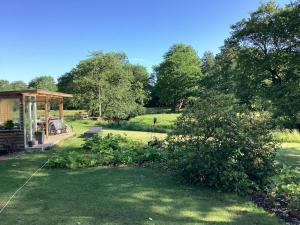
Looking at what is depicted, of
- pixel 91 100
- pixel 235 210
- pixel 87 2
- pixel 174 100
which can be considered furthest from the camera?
pixel 174 100

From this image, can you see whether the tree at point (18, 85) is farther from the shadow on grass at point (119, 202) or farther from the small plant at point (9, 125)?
the shadow on grass at point (119, 202)

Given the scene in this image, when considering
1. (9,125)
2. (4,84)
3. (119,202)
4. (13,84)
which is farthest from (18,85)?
(119,202)

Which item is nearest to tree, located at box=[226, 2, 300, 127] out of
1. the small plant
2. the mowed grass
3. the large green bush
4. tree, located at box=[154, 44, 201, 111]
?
the large green bush

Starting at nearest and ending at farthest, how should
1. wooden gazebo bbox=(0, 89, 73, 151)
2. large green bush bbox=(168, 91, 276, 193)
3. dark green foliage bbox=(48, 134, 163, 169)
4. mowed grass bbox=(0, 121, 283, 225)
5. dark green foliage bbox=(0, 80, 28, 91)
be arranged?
mowed grass bbox=(0, 121, 283, 225)
large green bush bbox=(168, 91, 276, 193)
dark green foliage bbox=(48, 134, 163, 169)
wooden gazebo bbox=(0, 89, 73, 151)
dark green foliage bbox=(0, 80, 28, 91)

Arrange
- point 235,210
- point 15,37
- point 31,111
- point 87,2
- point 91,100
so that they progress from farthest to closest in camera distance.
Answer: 1. point 91,100
2. point 15,37
3. point 87,2
4. point 31,111
5. point 235,210

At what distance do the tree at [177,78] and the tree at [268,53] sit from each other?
63.7 ft

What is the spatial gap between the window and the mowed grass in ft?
15.8

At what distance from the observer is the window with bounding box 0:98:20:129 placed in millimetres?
12406

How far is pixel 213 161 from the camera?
6359mm

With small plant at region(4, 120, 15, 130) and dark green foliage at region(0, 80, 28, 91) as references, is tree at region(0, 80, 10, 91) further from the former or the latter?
small plant at region(4, 120, 15, 130)

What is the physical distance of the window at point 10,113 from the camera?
12.4 m

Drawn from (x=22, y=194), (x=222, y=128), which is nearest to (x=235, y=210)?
(x=222, y=128)

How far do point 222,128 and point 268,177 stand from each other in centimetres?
129

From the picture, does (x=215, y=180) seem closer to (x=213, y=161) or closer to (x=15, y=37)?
(x=213, y=161)
